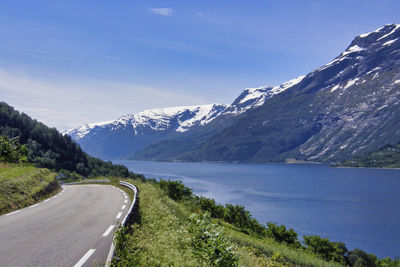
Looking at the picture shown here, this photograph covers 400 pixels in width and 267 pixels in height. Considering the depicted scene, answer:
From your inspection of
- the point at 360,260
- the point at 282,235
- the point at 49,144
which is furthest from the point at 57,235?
the point at 49,144

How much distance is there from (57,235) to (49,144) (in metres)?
147

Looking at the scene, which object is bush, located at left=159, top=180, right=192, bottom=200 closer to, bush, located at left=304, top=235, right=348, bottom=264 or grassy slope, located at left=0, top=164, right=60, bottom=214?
grassy slope, located at left=0, top=164, right=60, bottom=214

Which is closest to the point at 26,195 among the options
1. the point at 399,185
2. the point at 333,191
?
the point at 333,191

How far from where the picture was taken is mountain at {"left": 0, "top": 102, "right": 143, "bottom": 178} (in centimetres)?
13525

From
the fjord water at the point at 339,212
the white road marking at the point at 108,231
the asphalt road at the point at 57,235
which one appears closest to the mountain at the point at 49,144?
the fjord water at the point at 339,212

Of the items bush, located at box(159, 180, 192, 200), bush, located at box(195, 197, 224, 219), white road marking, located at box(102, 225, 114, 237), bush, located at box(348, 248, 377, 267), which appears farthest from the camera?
bush, located at box(348, 248, 377, 267)

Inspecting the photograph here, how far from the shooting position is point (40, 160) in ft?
396

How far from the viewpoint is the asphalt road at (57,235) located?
9.40m

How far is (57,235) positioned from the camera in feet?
40.5

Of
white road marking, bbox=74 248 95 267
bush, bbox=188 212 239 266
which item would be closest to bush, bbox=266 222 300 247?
bush, bbox=188 212 239 266

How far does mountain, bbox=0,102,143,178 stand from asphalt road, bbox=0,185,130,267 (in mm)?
122859

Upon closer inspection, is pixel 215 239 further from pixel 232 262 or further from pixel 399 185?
pixel 399 185

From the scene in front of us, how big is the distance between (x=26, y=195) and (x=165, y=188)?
54.4 ft

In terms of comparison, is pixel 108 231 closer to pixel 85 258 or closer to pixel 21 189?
pixel 85 258
